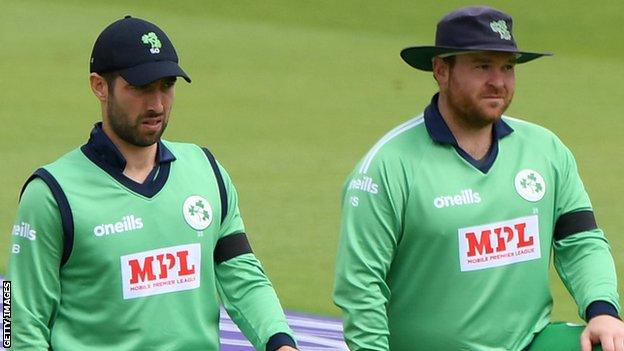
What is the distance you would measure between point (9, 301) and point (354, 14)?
15.4 m

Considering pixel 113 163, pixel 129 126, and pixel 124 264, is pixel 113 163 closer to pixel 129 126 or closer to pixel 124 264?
pixel 129 126

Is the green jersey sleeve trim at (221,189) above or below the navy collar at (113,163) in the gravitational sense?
below

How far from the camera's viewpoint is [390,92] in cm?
1655

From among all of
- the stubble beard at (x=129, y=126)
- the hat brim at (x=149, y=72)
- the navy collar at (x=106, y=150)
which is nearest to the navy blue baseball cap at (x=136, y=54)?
the hat brim at (x=149, y=72)

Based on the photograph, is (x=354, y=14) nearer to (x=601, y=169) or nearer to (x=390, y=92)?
(x=390, y=92)

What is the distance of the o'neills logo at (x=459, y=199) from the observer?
5680 millimetres

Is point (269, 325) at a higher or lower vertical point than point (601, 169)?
higher

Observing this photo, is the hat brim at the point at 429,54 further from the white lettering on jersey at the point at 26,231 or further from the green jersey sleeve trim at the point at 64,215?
the white lettering on jersey at the point at 26,231

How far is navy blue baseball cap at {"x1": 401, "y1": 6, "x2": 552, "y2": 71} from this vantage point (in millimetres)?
5707

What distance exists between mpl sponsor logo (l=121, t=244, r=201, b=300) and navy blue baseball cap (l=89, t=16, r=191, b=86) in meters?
0.55

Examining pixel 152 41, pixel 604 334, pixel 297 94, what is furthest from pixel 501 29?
pixel 297 94

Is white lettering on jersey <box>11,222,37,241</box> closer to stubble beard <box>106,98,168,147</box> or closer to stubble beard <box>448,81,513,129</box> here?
stubble beard <box>106,98,168,147</box>

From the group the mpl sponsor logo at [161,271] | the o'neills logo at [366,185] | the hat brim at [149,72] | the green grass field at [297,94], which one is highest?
the hat brim at [149,72]

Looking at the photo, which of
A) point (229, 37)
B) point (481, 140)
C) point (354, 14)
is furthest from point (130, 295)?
point (354, 14)
